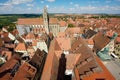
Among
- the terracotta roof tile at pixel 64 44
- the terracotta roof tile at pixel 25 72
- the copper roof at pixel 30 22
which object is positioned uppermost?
the copper roof at pixel 30 22

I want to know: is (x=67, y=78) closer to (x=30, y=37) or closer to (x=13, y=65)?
(x=13, y=65)

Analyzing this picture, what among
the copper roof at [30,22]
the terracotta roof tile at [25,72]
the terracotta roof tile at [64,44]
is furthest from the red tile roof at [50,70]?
the copper roof at [30,22]

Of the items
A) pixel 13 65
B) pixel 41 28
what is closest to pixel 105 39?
pixel 13 65

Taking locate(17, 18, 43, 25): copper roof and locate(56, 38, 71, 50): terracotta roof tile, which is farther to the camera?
locate(17, 18, 43, 25): copper roof

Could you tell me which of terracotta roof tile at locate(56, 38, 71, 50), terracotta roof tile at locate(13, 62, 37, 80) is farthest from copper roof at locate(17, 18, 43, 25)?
terracotta roof tile at locate(13, 62, 37, 80)

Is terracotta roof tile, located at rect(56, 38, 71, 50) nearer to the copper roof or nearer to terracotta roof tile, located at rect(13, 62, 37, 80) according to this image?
terracotta roof tile, located at rect(13, 62, 37, 80)

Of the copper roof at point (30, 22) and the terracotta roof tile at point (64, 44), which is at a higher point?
the copper roof at point (30, 22)

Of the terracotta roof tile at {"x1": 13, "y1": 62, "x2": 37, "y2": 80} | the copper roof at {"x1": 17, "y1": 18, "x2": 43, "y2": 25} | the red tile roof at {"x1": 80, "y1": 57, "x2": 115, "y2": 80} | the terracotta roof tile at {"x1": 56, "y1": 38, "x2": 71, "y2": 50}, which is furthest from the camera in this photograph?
the copper roof at {"x1": 17, "y1": 18, "x2": 43, "y2": 25}

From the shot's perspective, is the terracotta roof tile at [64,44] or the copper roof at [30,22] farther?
the copper roof at [30,22]

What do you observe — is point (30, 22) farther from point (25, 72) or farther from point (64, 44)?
point (25, 72)

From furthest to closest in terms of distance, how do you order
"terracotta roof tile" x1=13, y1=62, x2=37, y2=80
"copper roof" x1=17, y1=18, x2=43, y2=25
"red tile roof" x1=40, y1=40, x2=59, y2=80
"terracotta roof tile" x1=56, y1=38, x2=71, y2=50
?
"copper roof" x1=17, y1=18, x2=43, y2=25
"terracotta roof tile" x1=56, y1=38, x2=71, y2=50
"terracotta roof tile" x1=13, y1=62, x2=37, y2=80
"red tile roof" x1=40, y1=40, x2=59, y2=80

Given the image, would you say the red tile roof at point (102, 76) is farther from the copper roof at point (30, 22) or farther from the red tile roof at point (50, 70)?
the copper roof at point (30, 22)
